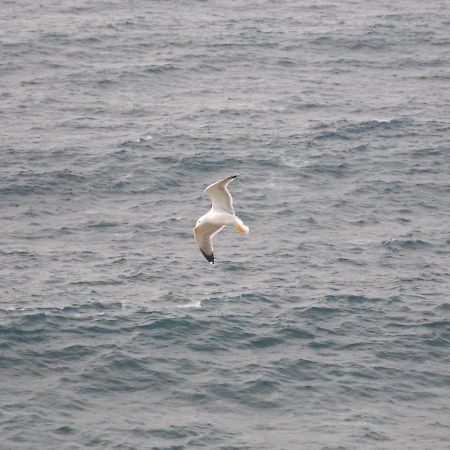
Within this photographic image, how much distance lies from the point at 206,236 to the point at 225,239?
181ft

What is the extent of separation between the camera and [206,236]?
230 ft

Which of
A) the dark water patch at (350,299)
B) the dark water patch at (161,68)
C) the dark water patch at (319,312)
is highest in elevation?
the dark water patch at (161,68)

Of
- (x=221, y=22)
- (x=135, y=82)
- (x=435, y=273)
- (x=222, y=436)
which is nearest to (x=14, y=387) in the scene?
(x=222, y=436)

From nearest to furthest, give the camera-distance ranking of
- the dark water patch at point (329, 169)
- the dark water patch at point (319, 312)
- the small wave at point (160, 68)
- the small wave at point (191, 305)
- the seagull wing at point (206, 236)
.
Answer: the seagull wing at point (206, 236) → the dark water patch at point (319, 312) → the small wave at point (191, 305) → the dark water patch at point (329, 169) → the small wave at point (160, 68)

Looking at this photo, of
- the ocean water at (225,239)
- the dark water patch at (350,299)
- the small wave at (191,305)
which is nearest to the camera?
the ocean water at (225,239)

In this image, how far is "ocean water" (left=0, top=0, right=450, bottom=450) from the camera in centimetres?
9862

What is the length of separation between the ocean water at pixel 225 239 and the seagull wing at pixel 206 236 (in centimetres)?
2751

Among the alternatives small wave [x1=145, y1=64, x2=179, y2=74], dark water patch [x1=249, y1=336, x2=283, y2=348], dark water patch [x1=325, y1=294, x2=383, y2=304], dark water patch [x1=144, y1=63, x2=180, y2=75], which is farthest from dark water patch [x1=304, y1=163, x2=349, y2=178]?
small wave [x1=145, y1=64, x2=179, y2=74]

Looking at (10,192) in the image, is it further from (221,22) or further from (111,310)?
(221,22)

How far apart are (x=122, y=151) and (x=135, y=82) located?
85.2 feet

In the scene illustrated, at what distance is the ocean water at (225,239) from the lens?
98.6 metres

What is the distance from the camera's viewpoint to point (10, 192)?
429 ft

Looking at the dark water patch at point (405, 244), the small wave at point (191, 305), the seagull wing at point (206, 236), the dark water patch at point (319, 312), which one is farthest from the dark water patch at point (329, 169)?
the seagull wing at point (206, 236)

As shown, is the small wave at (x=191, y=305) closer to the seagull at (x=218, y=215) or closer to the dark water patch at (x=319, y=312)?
the dark water patch at (x=319, y=312)
